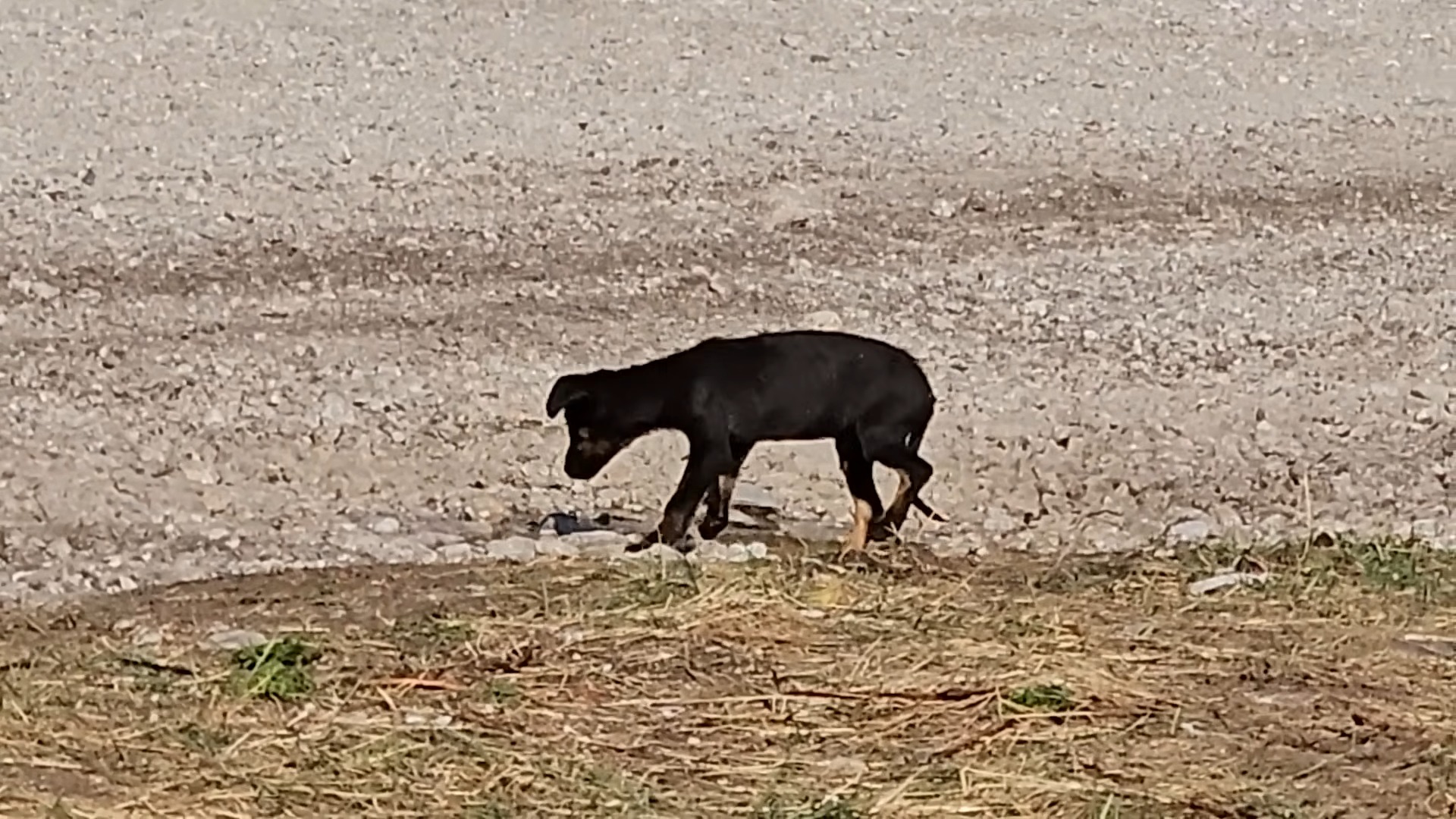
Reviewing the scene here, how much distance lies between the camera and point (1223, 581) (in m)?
7.86

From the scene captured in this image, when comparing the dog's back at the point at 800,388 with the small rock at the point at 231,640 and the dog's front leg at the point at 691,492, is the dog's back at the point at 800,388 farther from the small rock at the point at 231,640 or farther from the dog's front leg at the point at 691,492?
the small rock at the point at 231,640

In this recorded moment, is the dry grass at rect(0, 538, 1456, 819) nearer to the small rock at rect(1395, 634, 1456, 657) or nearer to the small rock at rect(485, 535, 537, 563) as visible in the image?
the small rock at rect(1395, 634, 1456, 657)

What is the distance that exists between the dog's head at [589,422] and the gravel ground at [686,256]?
0.84 ft

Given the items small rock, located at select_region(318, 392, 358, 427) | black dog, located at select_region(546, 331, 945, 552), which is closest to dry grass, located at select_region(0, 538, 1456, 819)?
black dog, located at select_region(546, 331, 945, 552)

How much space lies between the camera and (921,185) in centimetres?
1606

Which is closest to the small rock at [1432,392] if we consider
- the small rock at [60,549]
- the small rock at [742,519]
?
the small rock at [742,519]

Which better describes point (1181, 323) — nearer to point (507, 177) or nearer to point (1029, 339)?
point (1029, 339)

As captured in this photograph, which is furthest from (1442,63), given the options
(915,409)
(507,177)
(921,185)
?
(915,409)

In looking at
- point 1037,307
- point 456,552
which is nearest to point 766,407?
point 456,552

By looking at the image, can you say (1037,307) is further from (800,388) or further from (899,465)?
(800,388)

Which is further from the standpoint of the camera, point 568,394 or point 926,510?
point 926,510

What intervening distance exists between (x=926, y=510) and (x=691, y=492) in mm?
912

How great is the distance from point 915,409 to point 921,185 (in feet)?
24.9

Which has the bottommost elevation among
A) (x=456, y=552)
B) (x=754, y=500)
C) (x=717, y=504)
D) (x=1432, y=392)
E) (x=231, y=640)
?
(x=1432, y=392)
